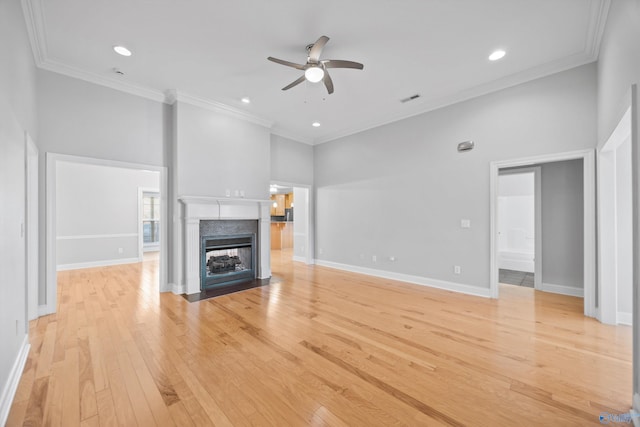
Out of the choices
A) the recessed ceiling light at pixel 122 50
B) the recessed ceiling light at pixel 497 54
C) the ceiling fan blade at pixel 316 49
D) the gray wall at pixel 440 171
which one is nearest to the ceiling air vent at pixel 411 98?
the gray wall at pixel 440 171

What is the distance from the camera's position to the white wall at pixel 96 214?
603 cm

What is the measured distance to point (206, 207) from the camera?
439 centimetres

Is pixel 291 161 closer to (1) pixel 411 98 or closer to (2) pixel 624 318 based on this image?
(1) pixel 411 98

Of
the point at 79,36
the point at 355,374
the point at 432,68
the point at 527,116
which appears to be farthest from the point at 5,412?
the point at 527,116

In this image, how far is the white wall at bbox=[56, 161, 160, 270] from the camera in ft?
19.8

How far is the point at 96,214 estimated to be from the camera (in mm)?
6469

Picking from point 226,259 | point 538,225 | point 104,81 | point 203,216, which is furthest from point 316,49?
point 538,225

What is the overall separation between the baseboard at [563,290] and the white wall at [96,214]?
926 cm

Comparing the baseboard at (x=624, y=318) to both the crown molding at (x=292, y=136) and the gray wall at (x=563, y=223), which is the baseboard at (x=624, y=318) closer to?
the gray wall at (x=563, y=223)

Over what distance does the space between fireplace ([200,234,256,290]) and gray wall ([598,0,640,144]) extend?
16.7ft

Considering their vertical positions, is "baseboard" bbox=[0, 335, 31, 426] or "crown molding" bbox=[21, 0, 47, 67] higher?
"crown molding" bbox=[21, 0, 47, 67]

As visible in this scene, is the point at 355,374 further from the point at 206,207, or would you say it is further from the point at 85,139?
the point at 85,139

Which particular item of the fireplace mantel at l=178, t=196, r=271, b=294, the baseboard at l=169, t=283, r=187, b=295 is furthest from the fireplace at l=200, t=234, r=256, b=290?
the baseboard at l=169, t=283, r=187, b=295

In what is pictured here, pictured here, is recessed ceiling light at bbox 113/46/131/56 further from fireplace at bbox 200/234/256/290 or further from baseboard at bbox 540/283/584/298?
baseboard at bbox 540/283/584/298
